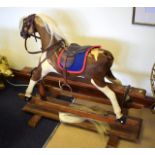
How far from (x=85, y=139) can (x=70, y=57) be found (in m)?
0.56

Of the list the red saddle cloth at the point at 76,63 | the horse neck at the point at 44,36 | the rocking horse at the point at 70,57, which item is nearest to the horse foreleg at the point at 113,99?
the rocking horse at the point at 70,57


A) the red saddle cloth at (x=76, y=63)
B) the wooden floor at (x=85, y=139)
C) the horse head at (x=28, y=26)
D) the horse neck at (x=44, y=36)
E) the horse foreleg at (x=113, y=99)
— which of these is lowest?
the wooden floor at (x=85, y=139)

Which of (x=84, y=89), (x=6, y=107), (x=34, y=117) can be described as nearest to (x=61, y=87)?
(x=84, y=89)

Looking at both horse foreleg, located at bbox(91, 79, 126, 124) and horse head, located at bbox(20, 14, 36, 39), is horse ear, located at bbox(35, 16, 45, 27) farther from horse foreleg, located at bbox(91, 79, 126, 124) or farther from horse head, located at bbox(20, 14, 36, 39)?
horse foreleg, located at bbox(91, 79, 126, 124)

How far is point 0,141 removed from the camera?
1.62m

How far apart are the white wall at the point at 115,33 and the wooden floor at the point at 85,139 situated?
14.5 inches

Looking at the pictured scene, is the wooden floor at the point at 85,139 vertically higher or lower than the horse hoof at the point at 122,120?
lower

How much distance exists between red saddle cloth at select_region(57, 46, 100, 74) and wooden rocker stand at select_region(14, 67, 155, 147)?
0.85 ft

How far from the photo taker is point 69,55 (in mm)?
1462

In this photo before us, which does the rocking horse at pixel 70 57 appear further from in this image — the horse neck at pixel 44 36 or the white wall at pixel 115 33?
the white wall at pixel 115 33

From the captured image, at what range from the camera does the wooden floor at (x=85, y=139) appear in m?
1.57

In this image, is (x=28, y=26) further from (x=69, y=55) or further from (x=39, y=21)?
(x=69, y=55)

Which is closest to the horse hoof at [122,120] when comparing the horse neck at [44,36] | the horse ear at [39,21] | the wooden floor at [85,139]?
the wooden floor at [85,139]

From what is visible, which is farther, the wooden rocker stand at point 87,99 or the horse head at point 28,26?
the wooden rocker stand at point 87,99
